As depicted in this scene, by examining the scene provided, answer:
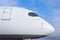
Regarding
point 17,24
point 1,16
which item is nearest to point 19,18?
point 17,24

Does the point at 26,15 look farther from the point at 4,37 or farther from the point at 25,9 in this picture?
the point at 4,37

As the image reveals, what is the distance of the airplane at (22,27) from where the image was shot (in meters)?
13.5

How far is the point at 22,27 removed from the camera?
1365 cm

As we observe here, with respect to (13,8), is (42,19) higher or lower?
lower

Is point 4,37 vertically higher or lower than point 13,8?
lower

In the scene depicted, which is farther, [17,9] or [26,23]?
[17,9]

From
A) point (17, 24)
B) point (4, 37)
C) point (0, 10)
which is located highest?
point (0, 10)

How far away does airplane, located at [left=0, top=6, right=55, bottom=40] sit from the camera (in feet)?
44.3

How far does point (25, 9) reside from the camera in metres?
15.0

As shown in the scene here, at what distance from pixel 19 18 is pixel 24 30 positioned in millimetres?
1141

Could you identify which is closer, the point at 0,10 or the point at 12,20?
the point at 12,20

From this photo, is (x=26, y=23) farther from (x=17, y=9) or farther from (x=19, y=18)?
(x=17, y=9)

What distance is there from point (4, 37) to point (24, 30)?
1.78 metres

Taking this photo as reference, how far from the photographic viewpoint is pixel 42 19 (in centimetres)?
1423
